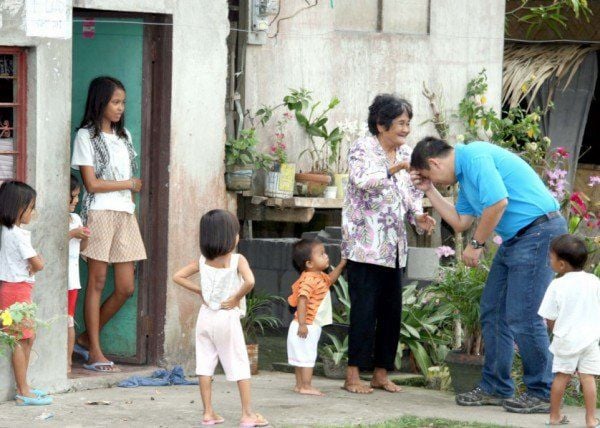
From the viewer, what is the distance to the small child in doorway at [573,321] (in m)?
7.33

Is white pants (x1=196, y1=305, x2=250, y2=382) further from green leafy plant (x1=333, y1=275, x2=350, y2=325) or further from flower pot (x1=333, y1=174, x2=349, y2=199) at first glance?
flower pot (x1=333, y1=174, x2=349, y2=199)

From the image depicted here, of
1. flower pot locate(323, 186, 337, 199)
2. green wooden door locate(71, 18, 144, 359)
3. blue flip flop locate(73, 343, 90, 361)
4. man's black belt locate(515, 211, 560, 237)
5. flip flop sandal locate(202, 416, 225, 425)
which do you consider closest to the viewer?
flip flop sandal locate(202, 416, 225, 425)

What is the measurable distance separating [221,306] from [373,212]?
1524 mm

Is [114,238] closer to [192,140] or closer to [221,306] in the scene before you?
[192,140]

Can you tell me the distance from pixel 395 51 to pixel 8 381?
4.93m

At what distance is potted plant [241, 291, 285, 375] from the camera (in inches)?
367

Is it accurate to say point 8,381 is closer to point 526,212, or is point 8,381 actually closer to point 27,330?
point 27,330

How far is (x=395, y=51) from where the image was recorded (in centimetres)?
1123

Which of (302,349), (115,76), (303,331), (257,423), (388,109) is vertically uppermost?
(115,76)

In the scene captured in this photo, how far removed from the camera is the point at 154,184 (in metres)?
8.92

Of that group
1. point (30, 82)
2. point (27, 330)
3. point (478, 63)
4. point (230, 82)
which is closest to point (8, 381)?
point (27, 330)

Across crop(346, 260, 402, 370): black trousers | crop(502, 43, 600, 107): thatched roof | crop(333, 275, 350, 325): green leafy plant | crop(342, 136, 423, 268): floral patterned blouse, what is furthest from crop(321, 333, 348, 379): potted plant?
crop(502, 43, 600, 107): thatched roof

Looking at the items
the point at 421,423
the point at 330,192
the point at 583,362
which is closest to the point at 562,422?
the point at 583,362

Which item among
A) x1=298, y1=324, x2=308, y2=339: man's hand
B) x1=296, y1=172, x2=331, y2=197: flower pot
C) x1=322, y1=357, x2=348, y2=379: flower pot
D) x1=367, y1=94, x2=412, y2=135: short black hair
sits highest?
x1=367, y1=94, x2=412, y2=135: short black hair
